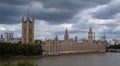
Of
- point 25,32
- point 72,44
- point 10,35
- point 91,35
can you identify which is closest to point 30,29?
point 25,32

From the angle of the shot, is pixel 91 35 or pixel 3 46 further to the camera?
pixel 91 35

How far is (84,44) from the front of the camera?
99.6m

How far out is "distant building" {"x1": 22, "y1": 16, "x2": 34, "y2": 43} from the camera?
77.3 metres

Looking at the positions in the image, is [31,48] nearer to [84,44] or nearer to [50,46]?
[50,46]

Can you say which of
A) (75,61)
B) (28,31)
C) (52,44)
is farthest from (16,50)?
(28,31)

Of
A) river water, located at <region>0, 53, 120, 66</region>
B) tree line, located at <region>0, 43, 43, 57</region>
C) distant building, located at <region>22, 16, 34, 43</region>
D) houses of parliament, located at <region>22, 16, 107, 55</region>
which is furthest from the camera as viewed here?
distant building, located at <region>22, 16, 34, 43</region>

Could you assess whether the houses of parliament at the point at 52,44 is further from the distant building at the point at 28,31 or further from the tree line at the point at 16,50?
the tree line at the point at 16,50

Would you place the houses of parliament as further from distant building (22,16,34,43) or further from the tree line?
the tree line

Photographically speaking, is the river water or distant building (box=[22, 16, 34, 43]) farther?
distant building (box=[22, 16, 34, 43])

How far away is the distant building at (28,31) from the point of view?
3044 inches

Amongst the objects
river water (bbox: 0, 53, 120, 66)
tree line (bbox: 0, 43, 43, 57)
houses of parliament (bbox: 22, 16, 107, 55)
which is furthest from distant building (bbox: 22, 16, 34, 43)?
river water (bbox: 0, 53, 120, 66)

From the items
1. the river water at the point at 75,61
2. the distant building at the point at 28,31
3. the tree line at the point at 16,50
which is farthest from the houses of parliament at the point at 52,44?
the river water at the point at 75,61

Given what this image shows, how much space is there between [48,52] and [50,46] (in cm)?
308

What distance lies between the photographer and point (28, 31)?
3051 inches
